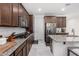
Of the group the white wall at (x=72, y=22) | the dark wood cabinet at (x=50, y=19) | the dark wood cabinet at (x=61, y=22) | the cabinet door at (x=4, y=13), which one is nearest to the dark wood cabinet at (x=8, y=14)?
the cabinet door at (x=4, y=13)

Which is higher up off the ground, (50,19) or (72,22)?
(50,19)

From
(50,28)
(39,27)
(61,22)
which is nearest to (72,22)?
(61,22)

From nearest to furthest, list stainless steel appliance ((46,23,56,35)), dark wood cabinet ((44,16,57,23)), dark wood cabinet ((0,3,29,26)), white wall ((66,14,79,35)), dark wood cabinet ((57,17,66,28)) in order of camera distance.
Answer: dark wood cabinet ((0,3,29,26)) < stainless steel appliance ((46,23,56,35)) < dark wood cabinet ((44,16,57,23)) < dark wood cabinet ((57,17,66,28)) < white wall ((66,14,79,35))

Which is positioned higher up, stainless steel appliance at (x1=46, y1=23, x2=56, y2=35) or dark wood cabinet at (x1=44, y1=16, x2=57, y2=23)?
dark wood cabinet at (x1=44, y1=16, x2=57, y2=23)

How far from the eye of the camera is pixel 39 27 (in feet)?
27.1

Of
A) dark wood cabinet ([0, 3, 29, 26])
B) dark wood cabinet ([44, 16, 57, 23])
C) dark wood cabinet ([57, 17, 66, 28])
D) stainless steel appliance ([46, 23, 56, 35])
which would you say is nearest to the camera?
dark wood cabinet ([0, 3, 29, 26])

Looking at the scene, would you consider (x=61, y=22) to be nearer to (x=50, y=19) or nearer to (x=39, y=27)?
(x=50, y=19)

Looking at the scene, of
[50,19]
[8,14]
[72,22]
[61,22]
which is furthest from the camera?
[72,22]

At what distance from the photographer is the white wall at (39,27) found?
27.0 ft

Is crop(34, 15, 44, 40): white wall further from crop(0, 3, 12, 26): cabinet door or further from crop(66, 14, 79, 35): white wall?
crop(0, 3, 12, 26): cabinet door

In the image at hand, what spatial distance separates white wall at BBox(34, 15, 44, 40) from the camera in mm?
8234

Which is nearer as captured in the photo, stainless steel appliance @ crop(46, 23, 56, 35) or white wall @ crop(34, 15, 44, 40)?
stainless steel appliance @ crop(46, 23, 56, 35)

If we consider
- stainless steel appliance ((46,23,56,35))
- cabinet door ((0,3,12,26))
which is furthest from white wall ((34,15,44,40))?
cabinet door ((0,3,12,26))

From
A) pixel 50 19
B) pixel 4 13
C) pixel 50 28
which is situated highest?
pixel 50 19
